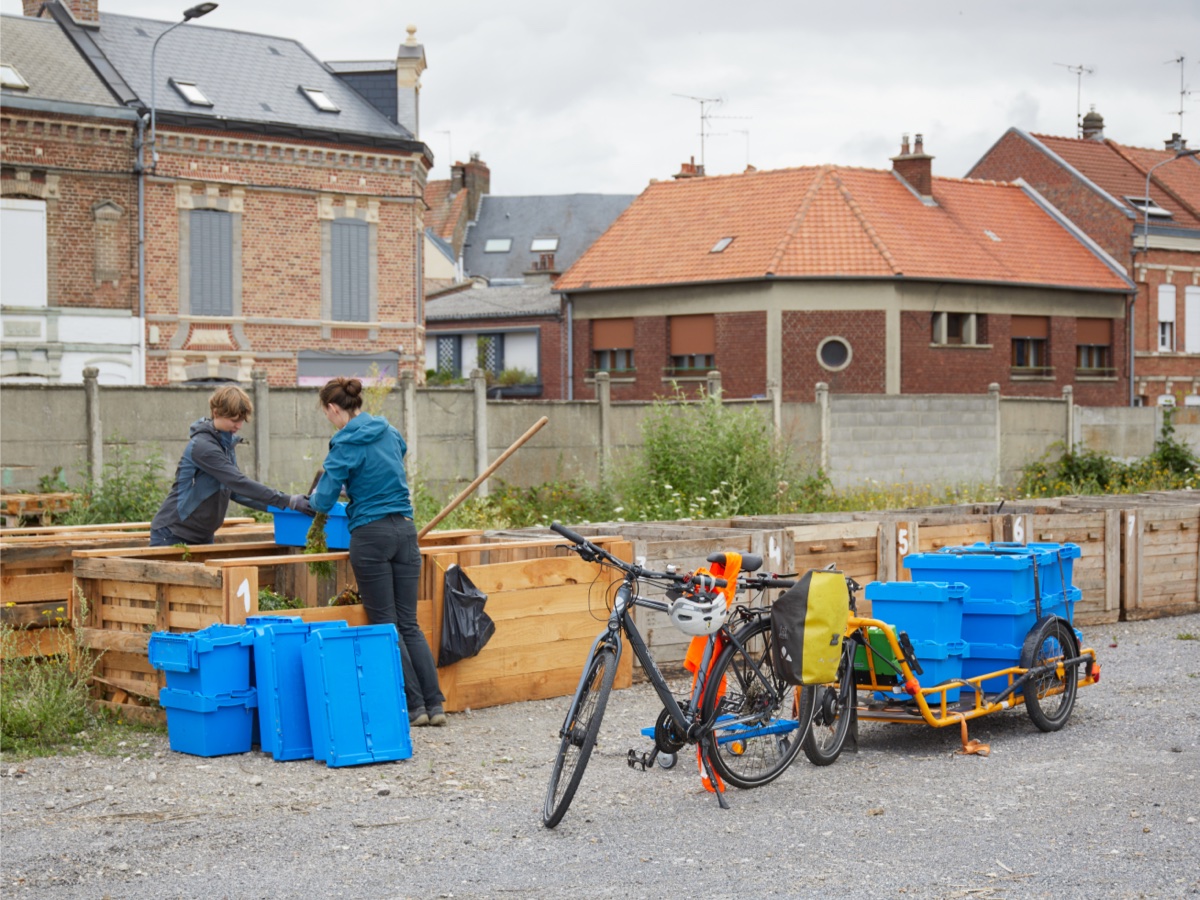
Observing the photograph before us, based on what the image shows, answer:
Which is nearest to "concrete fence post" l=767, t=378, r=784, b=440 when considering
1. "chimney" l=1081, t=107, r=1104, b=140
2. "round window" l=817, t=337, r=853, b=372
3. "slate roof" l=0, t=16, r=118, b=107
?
"round window" l=817, t=337, r=853, b=372

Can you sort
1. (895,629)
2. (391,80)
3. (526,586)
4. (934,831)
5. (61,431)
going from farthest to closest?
(391,80) < (61,431) < (526,586) < (895,629) < (934,831)

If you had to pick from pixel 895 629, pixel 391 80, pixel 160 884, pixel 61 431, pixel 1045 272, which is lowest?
pixel 160 884

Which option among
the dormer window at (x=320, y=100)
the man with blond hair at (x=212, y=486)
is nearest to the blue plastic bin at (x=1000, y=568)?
the man with blond hair at (x=212, y=486)

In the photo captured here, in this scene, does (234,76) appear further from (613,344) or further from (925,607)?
(925,607)

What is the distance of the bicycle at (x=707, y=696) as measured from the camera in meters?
6.61

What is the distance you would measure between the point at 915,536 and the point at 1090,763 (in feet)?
13.5

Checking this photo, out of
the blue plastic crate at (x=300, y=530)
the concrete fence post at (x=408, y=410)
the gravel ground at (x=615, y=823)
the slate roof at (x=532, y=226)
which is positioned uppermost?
the slate roof at (x=532, y=226)

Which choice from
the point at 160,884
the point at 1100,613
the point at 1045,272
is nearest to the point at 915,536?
the point at 1100,613

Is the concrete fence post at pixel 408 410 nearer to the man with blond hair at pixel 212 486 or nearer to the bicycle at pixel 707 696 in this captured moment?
the man with blond hair at pixel 212 486

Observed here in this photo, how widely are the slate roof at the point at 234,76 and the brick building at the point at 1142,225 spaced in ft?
69.8

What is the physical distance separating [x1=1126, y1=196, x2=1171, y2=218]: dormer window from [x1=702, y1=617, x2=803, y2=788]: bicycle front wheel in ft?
134

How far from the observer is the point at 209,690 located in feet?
25.9

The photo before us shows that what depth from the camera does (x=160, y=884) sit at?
5.73m

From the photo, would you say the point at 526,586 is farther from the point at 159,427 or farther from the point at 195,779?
the point at 159,427
